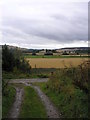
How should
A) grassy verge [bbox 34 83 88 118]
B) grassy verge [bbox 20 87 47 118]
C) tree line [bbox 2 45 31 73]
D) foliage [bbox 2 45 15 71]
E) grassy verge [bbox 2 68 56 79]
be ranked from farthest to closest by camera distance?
tree line [bbox 2 45 31 73] < foliage [bbox 2 45 15 71] < grassy verge [bbox 2 68 56 79] < grassy verge [bbox 20 87 47 118] < grassy verge [bbox 34 83 88 118]

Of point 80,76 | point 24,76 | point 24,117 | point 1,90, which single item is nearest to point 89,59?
point 80,76

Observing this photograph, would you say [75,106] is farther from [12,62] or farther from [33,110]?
[12,62]

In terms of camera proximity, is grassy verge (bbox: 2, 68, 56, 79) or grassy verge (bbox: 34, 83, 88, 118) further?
grassy verge (bbox: 2, 68, 56, 79)

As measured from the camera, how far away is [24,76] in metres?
49.5

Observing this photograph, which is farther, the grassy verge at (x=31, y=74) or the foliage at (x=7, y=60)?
the foliage at (x=7, y=60)

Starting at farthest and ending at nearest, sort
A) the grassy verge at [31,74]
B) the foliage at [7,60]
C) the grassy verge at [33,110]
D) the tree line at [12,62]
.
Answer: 1. the tree line at [12,62]
2. the foliage at [7,60]
3. the grassy verge at [31,74]
4. the grassy verge at [33,110]

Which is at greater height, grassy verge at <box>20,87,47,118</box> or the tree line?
the tree line

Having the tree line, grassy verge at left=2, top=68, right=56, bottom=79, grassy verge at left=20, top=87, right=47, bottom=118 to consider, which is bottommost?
grassy verge at left=2, top=68, right=56, bottom=79

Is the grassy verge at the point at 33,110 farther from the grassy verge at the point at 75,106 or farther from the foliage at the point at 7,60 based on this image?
the foliage at the point at 7,60

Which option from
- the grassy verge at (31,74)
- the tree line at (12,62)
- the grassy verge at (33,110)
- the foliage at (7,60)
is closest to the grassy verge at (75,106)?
the grassy verge at (33,110)

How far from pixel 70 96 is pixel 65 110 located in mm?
2255

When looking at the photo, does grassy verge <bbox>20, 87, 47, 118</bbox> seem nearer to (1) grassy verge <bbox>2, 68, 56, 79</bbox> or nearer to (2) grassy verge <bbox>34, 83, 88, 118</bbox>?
(2) grassy verge <bbox>34, 83, 88, 118</bbox>

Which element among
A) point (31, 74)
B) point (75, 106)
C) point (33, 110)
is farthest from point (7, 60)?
point (75, 106)

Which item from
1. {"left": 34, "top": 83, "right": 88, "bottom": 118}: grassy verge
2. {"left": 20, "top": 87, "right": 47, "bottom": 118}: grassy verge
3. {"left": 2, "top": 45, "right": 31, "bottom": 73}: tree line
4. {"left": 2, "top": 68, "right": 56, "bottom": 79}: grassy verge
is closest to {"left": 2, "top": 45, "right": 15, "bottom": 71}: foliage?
{"left": 2, "top": 45, "right": 31, "bottom": 73}: tree line
